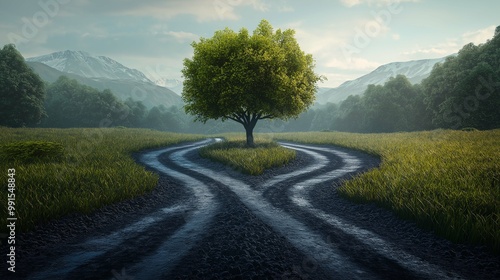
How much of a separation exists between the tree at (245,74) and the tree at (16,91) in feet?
140

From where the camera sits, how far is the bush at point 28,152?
14984 millimetres

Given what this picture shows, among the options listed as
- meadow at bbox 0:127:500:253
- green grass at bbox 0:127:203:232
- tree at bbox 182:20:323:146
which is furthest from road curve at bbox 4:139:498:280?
tree at bbox 182:20:323:146

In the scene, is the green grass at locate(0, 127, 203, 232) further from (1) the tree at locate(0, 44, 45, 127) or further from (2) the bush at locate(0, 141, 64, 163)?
(1) the tree at locate(0, 44, 45, 127)

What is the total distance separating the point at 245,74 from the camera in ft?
76.1

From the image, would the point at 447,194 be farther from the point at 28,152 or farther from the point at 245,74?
the point at 28,152

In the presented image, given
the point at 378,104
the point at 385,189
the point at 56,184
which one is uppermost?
the point at 378,104

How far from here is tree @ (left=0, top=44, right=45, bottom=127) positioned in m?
48.1

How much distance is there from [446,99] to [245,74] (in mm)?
42944

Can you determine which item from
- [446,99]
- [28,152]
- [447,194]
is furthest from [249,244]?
[446,99]

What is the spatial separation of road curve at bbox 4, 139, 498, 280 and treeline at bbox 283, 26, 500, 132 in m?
43.8

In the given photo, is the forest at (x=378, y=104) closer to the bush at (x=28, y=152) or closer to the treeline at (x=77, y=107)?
the treeline at (x=77, y=107)

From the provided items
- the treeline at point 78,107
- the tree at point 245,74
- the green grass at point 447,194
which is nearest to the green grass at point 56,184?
the green grass at point 447,194

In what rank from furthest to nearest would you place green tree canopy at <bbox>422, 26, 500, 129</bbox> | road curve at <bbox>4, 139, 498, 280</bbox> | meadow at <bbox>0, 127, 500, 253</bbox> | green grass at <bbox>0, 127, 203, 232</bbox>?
green tree canopy at <bbox>422, 26, 500, 129</bbox> → green grass at <bbox>0, 127, 203, 232</bbox> → meadow at <bbox>0, 127, 500, 253</bbox> → road curve at <bbox>4, 139, 498, 280</bbox>

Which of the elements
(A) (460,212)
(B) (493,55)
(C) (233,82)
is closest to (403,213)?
(A) (460,212)
